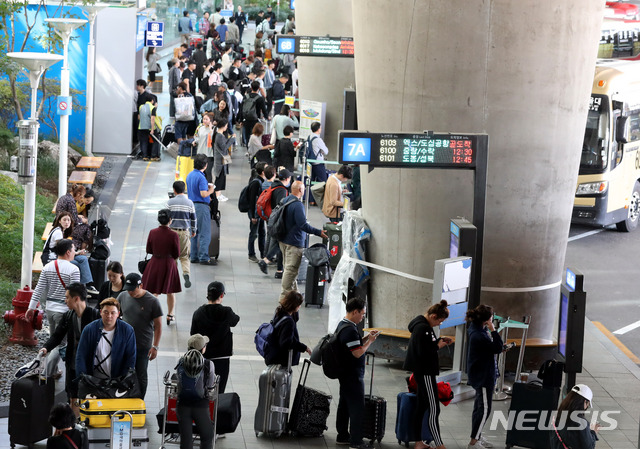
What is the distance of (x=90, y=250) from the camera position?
14.8 m

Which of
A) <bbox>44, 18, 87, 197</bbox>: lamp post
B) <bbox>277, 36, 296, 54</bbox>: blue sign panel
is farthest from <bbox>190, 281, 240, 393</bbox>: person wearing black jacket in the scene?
<bbox>277, 36, 296, 54</bbox>: blue sign panel

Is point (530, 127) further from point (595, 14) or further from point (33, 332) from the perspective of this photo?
point (33, 332)

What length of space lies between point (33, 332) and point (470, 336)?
18.3 ft

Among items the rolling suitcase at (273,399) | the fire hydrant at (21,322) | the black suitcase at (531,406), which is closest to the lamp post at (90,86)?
the fire hydrant at (21,322)

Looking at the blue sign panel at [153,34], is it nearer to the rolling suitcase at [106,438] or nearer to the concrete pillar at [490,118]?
the concrete pillar at [490,118]

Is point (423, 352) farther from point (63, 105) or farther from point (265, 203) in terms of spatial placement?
point (63, 105)

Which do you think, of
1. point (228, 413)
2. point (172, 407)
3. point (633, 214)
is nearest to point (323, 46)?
point (633, 214)

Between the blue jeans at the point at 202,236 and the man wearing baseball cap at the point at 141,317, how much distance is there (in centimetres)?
673

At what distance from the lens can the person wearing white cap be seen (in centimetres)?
868

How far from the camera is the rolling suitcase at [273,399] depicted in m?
10.5

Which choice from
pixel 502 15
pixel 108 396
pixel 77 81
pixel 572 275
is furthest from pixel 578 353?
pixel 77 81

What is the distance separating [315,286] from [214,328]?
5536 millimetres

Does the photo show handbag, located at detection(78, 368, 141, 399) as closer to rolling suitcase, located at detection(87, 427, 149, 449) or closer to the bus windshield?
rolling suitcase, located at detection(87, 427, 149, 449)

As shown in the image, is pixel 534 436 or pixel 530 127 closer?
pixel 534 436
